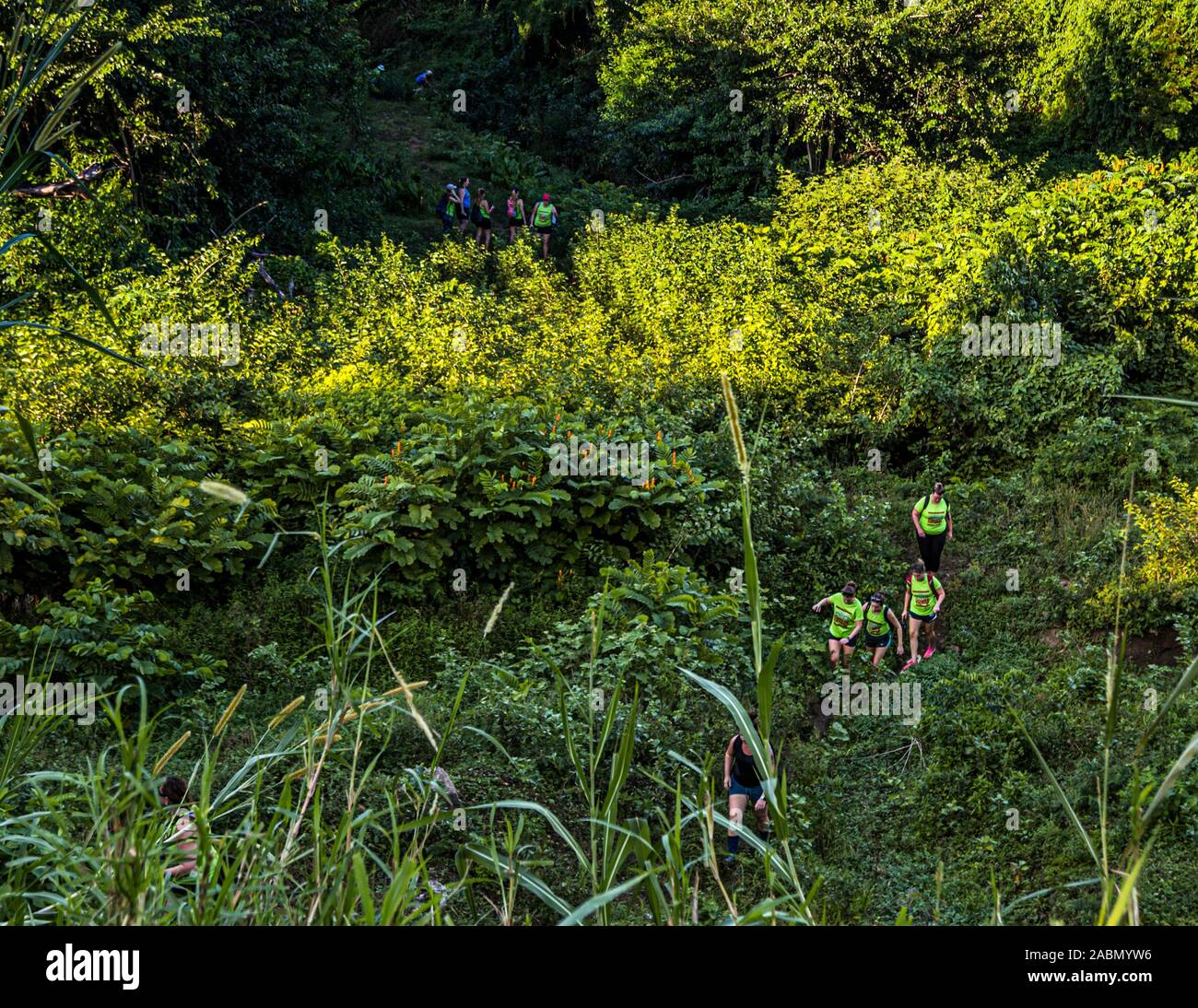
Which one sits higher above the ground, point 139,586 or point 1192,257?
point 1192,257

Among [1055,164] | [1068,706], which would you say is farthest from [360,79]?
[1068,706]

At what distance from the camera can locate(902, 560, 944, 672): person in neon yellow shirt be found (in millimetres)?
10047

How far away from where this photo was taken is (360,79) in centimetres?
2069

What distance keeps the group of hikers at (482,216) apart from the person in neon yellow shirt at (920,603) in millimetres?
12041

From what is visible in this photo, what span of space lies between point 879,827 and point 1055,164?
61.1ft

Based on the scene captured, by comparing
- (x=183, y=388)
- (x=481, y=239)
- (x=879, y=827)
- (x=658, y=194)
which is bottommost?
(x=879, y=827)

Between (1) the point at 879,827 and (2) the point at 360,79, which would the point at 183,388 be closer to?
(1) the point at 879,827

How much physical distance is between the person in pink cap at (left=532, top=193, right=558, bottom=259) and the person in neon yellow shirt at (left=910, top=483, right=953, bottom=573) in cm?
1112

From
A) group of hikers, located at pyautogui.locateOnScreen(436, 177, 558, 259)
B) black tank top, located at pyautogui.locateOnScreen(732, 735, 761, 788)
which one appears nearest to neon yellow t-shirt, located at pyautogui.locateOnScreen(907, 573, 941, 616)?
black tank top, located at pyautogui.locateOnScreen(732, 735, 761, 788)

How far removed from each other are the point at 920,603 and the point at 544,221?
12.6 m

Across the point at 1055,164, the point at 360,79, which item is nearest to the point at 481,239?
the point at 360,79
